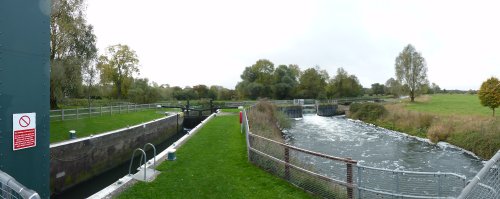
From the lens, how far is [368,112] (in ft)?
146

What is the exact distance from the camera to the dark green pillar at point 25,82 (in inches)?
187

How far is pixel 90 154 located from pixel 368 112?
37.1m

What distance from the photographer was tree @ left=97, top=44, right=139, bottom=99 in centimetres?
5266

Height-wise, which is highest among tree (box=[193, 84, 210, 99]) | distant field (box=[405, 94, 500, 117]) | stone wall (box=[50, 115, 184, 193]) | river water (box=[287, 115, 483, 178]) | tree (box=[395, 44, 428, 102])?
tree (box=[395, 44, 428, 102])

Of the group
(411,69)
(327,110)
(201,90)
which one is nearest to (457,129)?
(327,110)

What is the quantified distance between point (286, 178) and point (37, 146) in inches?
250

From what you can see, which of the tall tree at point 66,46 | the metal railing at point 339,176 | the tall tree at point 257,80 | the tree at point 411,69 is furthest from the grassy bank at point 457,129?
the tall tree at point 257,80

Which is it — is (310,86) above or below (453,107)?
above

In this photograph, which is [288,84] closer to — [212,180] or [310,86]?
[310,86]

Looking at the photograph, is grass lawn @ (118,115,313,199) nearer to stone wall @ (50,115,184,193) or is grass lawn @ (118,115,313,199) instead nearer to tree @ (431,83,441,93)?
stone wall @ (50,115,184,193)

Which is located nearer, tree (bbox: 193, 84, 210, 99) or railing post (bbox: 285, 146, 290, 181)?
railing post (bbox: 285, 146, 290, 181)

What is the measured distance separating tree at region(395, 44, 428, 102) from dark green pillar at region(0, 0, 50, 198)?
67317 mm

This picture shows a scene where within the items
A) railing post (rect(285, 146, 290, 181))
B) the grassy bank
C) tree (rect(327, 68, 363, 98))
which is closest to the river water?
the grassy bank

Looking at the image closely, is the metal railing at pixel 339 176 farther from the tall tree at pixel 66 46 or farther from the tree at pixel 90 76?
the tree at pixel 90 76
